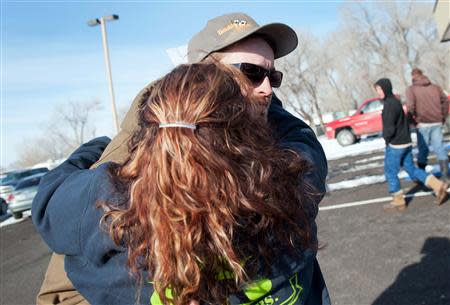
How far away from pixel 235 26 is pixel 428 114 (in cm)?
570

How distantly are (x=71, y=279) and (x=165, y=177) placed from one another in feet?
1.69

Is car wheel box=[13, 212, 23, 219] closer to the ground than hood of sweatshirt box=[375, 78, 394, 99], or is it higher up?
closer to the ground

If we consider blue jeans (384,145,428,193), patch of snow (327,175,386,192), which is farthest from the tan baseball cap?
patch of snow (327,175,386,192)

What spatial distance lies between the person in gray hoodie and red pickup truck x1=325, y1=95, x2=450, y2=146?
30.5ft

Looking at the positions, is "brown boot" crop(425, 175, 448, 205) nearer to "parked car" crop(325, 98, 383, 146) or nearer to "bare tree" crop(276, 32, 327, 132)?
"parked car" crop(325, 98, 383, 146)

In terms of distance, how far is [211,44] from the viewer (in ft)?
5.09

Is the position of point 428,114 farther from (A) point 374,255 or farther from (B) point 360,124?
(B) point 360,124

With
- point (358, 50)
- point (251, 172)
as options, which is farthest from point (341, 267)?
point (358, 50)

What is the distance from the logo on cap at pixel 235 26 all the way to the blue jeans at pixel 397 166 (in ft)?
15.5

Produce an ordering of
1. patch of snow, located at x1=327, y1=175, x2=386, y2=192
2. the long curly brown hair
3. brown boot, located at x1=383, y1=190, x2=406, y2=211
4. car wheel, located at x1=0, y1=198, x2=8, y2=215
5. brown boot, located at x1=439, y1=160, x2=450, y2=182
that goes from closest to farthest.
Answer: the long curly brown hair
brown boot, located at x1=383, y1=190, x2=406, y2=211
brown boot, located at x1=439, y1=160, x2=450, y2=182
patch of snow, located at x1=327, y1=175, x2=386, y2=192
car wheel, located at x1=0, y1=198, x2=8, y2=215

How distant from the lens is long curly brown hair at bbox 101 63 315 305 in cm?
92

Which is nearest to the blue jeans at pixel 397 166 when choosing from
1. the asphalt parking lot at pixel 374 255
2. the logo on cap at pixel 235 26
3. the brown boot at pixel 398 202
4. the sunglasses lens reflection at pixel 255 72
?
the brown boot at pixel 398 202

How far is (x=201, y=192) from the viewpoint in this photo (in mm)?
914

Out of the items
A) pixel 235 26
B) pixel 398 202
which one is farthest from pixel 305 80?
pixel 235 26
